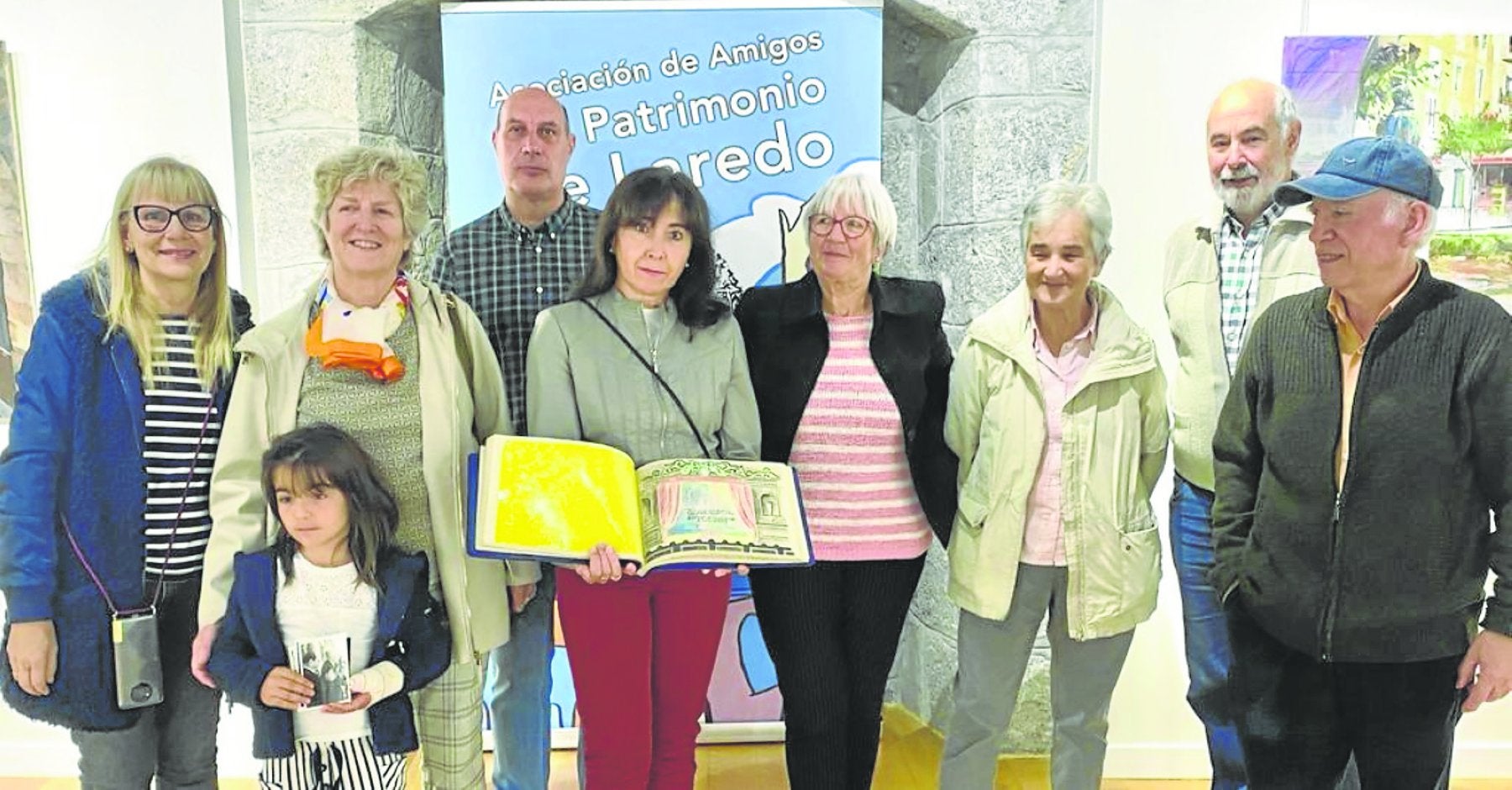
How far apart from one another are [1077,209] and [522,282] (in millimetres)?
1303

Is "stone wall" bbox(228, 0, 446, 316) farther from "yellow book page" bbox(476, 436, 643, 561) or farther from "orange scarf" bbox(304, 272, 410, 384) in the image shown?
"yellow book page" bbox(476, 436, 643, 561)

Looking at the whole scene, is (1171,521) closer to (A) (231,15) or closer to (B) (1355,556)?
(B) (1355,556)

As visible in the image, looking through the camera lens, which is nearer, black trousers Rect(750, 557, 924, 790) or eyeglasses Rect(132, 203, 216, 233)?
eyeglasses Rect(132, 203, 216, 233)

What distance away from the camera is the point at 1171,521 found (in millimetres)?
2607

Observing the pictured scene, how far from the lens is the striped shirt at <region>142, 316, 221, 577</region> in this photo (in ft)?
6.57

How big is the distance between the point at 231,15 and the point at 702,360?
1.79 metres

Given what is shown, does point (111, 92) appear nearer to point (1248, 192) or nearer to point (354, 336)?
point (354, 336)

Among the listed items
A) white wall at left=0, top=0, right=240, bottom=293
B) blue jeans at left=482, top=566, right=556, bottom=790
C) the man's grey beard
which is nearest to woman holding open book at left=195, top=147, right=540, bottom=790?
blue jeans at left=482, top=566, right=556, bottom=790

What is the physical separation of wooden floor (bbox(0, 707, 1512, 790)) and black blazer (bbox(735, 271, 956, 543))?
115cm

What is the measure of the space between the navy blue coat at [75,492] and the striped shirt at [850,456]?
1.31m

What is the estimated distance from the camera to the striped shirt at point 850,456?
2.29 metres

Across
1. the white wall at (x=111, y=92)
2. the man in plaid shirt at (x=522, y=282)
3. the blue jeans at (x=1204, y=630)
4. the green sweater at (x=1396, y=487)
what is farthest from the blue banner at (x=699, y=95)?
the green sweater at (x=1396, y=487)

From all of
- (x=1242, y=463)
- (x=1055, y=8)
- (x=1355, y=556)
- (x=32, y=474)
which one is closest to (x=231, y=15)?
(x=32, y=474)

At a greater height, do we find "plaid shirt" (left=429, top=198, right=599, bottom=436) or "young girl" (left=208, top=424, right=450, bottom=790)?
"plaid shirt" (left=429, top=198, right=599, bottom=436)
